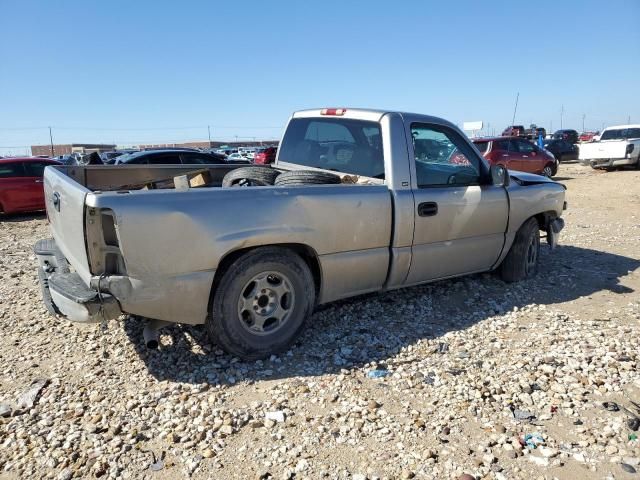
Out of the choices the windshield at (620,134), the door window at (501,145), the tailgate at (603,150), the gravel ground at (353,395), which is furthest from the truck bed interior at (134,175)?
the windshield at (620,134)

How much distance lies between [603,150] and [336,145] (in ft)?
62.8

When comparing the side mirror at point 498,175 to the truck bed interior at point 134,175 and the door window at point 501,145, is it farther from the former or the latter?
the door window at point 501,145

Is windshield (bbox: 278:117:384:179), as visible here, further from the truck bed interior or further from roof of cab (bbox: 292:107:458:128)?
the truck bed interior

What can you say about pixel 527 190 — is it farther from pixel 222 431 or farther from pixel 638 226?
pixel 638 226

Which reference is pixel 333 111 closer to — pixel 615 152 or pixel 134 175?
pixel 134 175

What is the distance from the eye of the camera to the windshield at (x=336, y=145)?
166 inches

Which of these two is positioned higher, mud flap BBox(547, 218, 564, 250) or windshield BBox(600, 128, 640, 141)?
windshield BBox(600, 128, 640, 141)

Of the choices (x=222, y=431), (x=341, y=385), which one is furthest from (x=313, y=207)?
(x=222, y=431)

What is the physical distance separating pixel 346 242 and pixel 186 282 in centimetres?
126

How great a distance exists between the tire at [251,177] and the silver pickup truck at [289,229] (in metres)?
0.01

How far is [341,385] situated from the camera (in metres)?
3.27

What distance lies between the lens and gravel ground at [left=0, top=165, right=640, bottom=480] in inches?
99.8

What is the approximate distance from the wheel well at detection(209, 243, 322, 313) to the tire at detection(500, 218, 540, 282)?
2.50 metres

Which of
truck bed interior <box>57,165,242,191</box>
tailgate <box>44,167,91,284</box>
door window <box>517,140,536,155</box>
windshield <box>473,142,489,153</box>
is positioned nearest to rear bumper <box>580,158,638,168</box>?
door window <box>517,140,536,155</box>
